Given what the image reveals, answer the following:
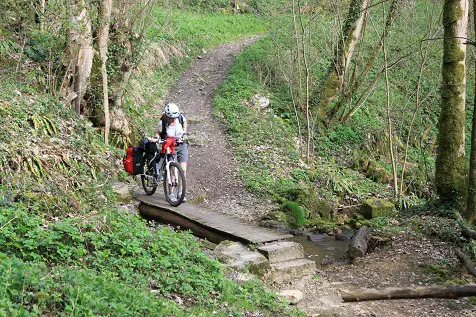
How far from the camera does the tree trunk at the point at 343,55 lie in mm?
18188

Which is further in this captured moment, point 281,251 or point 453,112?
point 453,112

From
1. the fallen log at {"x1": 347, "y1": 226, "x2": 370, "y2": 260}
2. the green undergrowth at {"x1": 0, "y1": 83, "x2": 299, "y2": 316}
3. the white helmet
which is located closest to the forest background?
the green undergrowth at {"x1": 0, "y1": 83, "x2": 299, "y2": 316}

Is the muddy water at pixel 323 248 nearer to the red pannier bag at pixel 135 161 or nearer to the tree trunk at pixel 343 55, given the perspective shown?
the red pannier bag at pixel 135 161

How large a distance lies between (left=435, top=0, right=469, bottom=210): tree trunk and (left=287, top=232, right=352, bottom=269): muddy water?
6.99ft

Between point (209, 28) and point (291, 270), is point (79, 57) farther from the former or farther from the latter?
point (209, 28)

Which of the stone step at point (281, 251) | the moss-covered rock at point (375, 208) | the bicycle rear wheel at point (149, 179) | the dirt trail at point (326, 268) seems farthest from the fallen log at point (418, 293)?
the moss-covered rock at point (375, 208)

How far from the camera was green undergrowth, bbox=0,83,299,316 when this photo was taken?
14.2 feet

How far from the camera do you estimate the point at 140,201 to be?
33.5 ft

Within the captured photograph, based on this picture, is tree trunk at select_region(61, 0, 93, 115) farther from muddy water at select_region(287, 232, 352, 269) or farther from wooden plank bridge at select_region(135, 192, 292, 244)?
muddy water at select_region(287, 232, 352, 269)

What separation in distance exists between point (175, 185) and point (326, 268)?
3147mm

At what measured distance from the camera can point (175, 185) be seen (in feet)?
32.1

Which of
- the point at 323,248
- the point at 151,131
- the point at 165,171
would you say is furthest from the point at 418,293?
the point at 151,131

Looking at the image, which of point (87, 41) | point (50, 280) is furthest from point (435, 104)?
point (50, 280)

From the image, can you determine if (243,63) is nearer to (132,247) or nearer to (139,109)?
(139,109)
